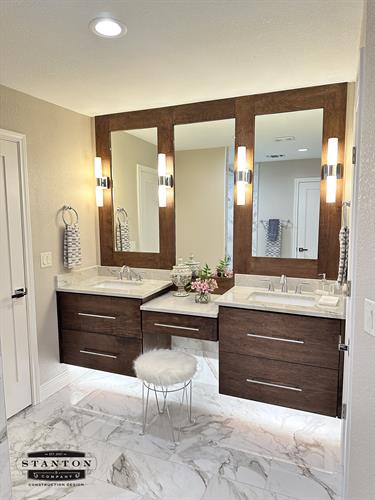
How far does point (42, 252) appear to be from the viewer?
2.77 m

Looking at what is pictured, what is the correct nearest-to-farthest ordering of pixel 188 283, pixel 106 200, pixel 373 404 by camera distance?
pixel 373 404
pixel 188 283
pixel 106 200

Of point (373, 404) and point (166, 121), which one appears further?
point (166, 121)

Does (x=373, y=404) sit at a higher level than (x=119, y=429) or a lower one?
higher

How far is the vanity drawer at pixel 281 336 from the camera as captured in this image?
2.11 m

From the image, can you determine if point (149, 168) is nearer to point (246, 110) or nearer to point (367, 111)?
point (246, 110)

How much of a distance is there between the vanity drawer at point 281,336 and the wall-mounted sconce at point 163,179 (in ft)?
4.00

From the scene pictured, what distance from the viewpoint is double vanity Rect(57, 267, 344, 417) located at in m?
2.14

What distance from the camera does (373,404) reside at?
1289mm

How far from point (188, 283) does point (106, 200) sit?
3.82ft

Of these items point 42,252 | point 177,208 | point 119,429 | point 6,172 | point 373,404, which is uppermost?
point 6,172

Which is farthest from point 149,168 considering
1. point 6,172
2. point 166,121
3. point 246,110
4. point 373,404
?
point 373,404

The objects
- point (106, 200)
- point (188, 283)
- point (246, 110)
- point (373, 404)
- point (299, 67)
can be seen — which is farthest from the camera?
point (106, 200)

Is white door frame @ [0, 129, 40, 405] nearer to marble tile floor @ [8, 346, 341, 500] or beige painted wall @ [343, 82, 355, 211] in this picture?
marble tile floor @ [8, 346, 341, 500]

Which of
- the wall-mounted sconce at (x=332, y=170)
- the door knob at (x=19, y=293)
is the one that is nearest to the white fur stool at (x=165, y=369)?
the door knob at (x=19, y=293)
